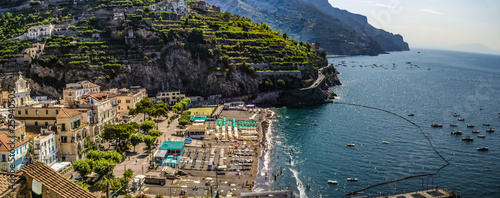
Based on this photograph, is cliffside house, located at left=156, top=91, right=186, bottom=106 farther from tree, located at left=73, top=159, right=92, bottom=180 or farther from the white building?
tree, located at left=73, top=159, right=92, bottom=180

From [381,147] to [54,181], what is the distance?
191 feet

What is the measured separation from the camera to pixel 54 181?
561 inches

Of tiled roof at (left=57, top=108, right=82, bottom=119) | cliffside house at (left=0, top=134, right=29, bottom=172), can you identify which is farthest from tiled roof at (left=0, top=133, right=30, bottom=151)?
tiled roof at (left=57, top=108, right=82, bottom=119)

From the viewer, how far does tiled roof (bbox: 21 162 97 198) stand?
14.1 meters

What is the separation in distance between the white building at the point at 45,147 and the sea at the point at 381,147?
27067 millimetres

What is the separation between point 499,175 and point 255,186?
3685cm

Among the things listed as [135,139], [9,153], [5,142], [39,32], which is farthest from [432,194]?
[39,32]

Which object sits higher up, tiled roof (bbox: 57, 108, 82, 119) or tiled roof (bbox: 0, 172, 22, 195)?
tiled roof (bbox: 0, 172, 22, 195)

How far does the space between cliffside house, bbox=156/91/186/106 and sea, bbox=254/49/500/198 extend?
86.5 ft

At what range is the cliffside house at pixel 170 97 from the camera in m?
91.9

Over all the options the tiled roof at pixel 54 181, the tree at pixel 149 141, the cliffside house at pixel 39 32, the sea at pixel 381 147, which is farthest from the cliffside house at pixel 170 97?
the tiled roof at pixel 54 181

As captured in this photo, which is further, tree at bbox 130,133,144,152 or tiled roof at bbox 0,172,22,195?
tree at bbox 130,133,144,152

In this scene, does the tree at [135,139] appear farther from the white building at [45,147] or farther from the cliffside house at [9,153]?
the cliffside house at [9,153]

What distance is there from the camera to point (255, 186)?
151 ft
